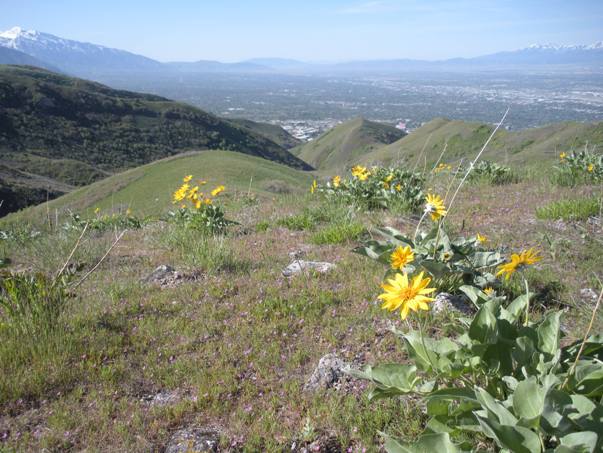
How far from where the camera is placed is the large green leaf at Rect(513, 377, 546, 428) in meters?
1.62

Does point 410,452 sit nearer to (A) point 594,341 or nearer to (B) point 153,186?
(A) point 594,341

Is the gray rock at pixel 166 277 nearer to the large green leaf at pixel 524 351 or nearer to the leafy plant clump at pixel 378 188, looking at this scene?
the leafy plant clump at pixel 378 188

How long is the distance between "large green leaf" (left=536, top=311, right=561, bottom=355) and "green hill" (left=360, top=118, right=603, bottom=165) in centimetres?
4061

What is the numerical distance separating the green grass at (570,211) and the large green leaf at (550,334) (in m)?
4.11

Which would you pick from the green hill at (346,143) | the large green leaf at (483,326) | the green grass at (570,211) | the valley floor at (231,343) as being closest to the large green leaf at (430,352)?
the large green leaf at (483,326)

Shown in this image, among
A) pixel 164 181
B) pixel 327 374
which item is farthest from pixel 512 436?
pixel 164 181

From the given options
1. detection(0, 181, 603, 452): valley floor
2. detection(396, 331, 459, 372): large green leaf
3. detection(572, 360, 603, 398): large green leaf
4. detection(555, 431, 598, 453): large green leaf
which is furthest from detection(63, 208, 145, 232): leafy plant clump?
detection(555, 431, 598, 453): large green leaf

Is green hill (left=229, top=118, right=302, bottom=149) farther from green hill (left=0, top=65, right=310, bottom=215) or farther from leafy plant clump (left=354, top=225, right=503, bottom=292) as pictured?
leafy plant clump (left=354, top=225, right=503, bottom=292)

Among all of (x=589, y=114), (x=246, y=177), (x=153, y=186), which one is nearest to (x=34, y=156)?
(x=153, y=186)

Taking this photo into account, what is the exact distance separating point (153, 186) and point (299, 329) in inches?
1500

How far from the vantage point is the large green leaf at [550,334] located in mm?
2035

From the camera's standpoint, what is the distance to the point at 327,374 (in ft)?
9.11

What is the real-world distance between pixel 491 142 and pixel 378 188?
6530cm

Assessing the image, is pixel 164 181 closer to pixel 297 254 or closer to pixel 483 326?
pixel 297 254
